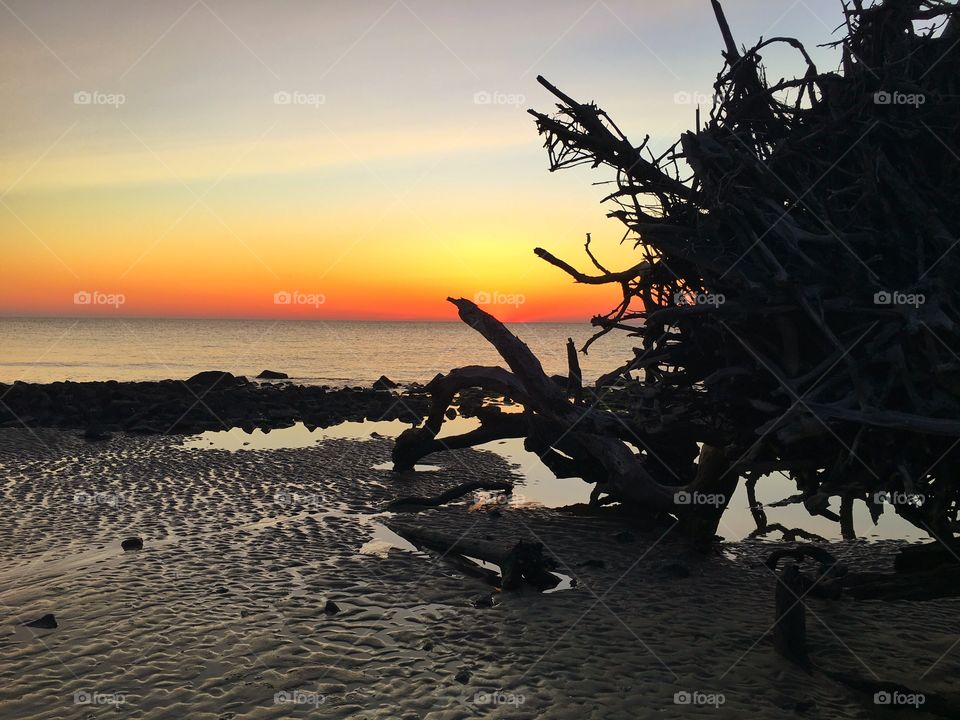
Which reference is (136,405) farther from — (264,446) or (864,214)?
(864,214)

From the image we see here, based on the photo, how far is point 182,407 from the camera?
→ 32281mm

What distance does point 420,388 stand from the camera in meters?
48.1

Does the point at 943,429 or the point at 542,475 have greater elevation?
the point at 943,429

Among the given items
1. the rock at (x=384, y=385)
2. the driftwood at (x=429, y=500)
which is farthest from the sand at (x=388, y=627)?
the rock at (x=384, y=385)

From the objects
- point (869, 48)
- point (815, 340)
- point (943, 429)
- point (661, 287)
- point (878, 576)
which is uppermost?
point (869, 48)

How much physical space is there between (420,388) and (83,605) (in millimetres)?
38686

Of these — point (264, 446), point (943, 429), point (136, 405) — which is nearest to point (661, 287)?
point (943, 429)
